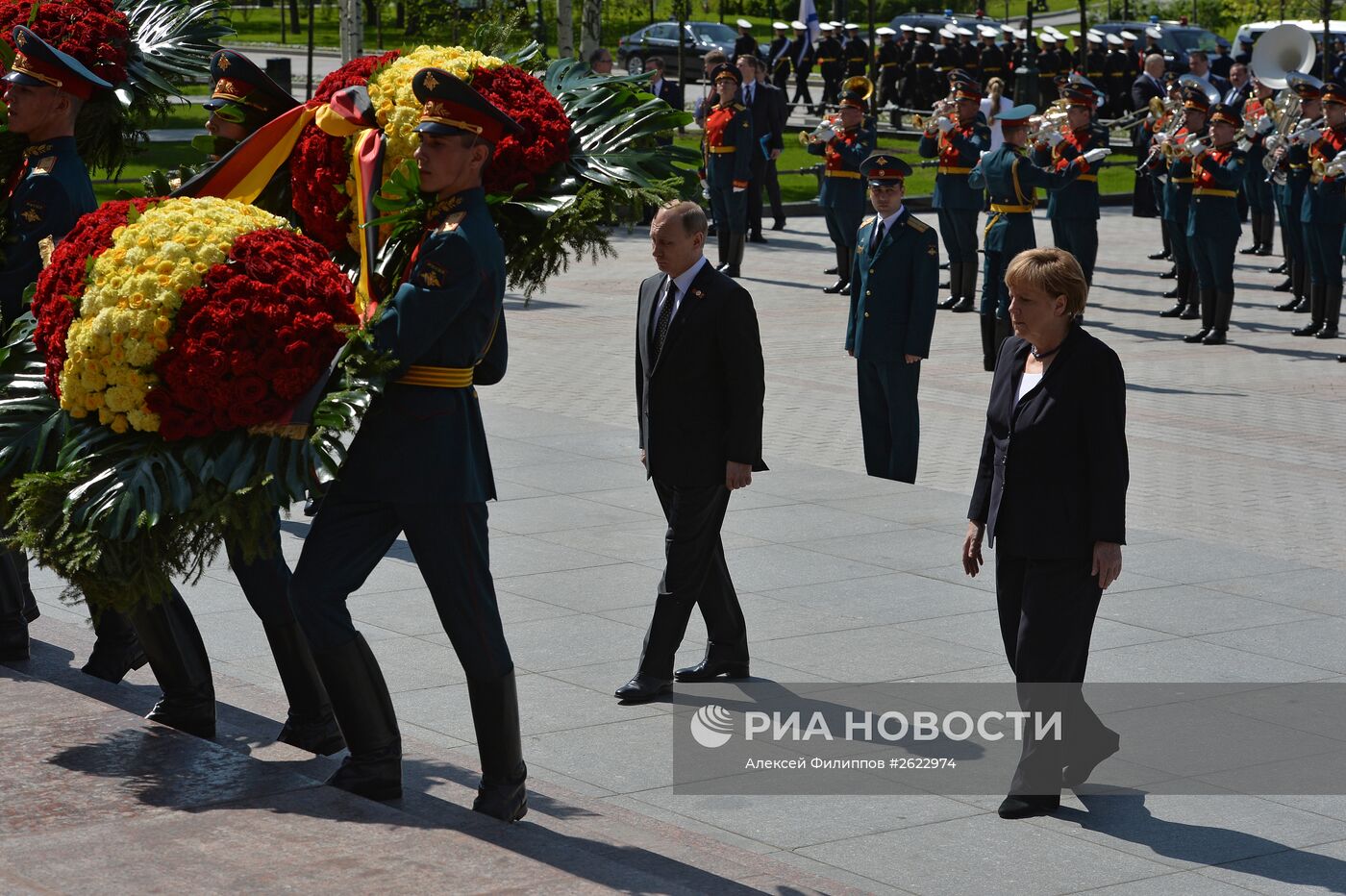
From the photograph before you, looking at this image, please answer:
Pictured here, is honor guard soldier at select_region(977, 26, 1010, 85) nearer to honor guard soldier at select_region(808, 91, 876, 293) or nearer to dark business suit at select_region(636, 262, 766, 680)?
honor guard soldier at select_region(808, 91, 876, 293)

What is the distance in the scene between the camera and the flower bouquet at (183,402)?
15.7 ft

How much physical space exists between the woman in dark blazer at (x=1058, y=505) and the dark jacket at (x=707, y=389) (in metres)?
1.21

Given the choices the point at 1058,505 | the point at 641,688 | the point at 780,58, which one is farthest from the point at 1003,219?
the point at 780,58

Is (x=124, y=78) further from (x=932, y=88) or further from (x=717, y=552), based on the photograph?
(x=932, y=88)

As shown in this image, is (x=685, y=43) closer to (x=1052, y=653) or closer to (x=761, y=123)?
(x=761, y=123)

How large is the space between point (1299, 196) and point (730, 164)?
562 cm

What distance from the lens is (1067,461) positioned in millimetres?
5484

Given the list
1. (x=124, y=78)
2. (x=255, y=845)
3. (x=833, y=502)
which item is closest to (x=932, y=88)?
(x=833, y=502)

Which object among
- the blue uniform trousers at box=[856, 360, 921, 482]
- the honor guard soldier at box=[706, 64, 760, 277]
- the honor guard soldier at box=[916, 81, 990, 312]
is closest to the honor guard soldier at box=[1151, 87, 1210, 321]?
the honor guard soldier at box=[916, 81, 990, 312]

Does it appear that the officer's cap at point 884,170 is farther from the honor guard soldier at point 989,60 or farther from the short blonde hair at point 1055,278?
the honor guard soldier at point 989,60

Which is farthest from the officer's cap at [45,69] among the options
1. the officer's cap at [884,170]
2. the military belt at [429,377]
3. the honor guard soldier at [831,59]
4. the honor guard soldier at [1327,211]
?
the honor guard soldier at [831,59]

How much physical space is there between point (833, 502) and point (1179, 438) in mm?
3346

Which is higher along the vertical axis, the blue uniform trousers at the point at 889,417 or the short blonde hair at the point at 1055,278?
the short blonde hair at the point at 1055,278

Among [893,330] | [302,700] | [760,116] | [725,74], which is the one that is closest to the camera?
[302,700]
